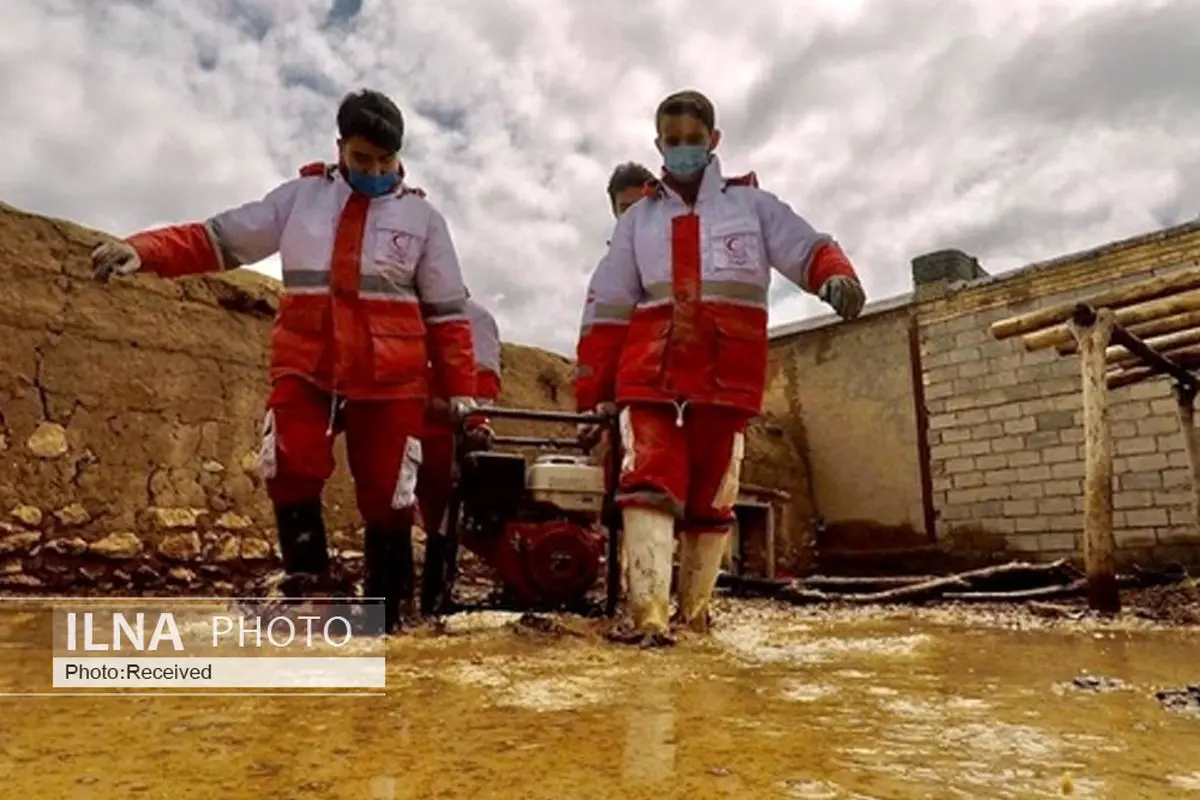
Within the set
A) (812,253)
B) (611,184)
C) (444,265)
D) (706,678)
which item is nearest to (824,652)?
(706,678)

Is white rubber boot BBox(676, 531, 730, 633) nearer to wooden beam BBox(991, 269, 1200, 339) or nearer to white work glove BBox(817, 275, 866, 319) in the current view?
white work glove BBox(817, 275, 866, 319)

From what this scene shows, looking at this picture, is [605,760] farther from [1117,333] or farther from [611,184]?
[1117,333]

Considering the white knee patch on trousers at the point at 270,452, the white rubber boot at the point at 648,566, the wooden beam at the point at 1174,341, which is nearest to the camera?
the white rubber boot at the point at 648,566

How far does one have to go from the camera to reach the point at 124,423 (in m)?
4.71

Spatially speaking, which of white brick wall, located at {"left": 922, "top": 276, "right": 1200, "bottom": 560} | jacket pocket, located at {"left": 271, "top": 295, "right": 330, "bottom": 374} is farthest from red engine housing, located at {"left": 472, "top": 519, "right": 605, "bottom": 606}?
white brick wall, located at {"left": 922, "top": 276, "right": 1200, "bottom": 560}

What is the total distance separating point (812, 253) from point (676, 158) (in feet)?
2.02

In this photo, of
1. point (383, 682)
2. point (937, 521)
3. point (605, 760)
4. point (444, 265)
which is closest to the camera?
point (605, 760)

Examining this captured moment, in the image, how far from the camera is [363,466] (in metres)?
3.09

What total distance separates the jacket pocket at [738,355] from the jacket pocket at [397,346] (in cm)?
104

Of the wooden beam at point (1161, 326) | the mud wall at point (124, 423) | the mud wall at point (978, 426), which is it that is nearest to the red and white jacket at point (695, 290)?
the mud wall at point (124, 423)

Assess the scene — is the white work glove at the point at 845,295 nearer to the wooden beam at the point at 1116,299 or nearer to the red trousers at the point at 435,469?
the red trousers at the point at 435,469

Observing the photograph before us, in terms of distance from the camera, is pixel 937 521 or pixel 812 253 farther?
pixel 937 521

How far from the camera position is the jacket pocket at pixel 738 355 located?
3123 mm

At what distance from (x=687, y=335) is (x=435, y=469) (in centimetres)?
114
